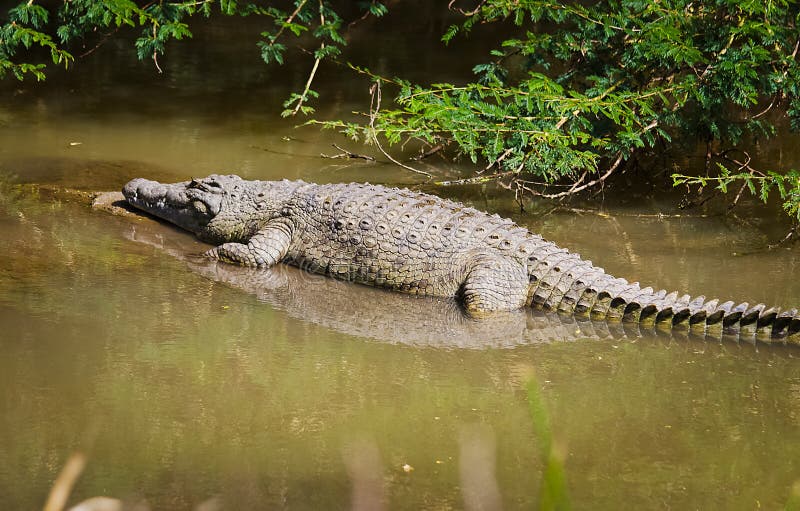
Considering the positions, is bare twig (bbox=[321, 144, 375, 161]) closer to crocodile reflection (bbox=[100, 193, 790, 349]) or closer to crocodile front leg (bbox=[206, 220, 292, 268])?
crocodile front leg (bbox=[206, 220, 292, 268])

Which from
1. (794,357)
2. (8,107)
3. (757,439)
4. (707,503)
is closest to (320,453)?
(707,503)

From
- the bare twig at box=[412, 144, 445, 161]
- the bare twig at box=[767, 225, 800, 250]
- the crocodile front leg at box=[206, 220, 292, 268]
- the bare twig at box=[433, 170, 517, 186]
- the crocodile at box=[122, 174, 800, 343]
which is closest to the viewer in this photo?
the crocodile at box=[122, 174, 800, 343]

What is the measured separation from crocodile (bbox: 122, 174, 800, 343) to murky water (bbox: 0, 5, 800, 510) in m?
0.17

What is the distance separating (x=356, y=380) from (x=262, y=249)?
1977mm

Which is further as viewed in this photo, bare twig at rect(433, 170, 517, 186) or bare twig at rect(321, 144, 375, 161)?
bare twig at rect(321, 144, 375, 161)

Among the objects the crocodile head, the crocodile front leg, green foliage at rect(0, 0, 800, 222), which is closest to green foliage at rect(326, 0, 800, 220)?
green foliage at rect(0, 0, 800, 222)

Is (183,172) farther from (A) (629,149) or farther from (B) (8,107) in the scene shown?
(A) (629,149)

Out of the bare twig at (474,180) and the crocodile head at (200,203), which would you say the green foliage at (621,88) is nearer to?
the bare twig at (474,180)

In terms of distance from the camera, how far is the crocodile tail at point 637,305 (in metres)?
5.66

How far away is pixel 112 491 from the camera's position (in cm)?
366

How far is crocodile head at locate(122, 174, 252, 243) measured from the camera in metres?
6.98

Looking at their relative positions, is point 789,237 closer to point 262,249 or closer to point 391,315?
point 391,315

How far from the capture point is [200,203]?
7.08 m

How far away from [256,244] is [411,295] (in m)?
1.19
